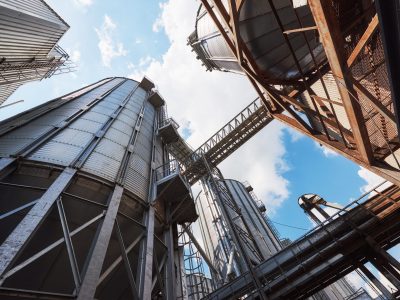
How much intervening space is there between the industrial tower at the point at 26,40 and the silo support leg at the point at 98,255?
11524 millimetres

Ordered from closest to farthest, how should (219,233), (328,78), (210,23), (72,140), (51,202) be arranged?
(51,202) < (72,140) < (328,78) < (210,23) < (219,233)

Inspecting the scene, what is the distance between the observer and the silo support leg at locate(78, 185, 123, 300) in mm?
4680

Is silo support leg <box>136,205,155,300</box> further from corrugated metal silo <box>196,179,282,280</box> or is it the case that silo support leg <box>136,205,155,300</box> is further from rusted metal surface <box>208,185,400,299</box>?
corrugated metal silo <box>196,179,282,280</box>

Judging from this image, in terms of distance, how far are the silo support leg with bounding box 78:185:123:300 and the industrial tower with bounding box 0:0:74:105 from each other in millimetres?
11524

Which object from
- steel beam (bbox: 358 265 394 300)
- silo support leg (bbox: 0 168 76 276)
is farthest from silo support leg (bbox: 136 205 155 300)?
steel beam (bbox: 358 265 394 300)

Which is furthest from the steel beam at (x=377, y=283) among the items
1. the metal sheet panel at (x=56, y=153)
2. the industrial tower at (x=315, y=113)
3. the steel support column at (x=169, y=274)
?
the metal sheet panel at (x=56, y=153)

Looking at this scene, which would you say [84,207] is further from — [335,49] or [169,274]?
[335,49]

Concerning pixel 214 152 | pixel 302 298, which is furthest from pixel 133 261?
pixel 214 152

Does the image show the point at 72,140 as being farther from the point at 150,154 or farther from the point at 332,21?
the point at 332,21

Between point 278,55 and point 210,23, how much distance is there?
4.11 metres

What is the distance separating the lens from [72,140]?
8.29 meters

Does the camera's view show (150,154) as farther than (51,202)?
Yes

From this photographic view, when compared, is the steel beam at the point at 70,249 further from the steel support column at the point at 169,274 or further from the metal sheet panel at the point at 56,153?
the steel support column at the point at 169,274

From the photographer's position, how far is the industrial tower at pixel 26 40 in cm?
1323
